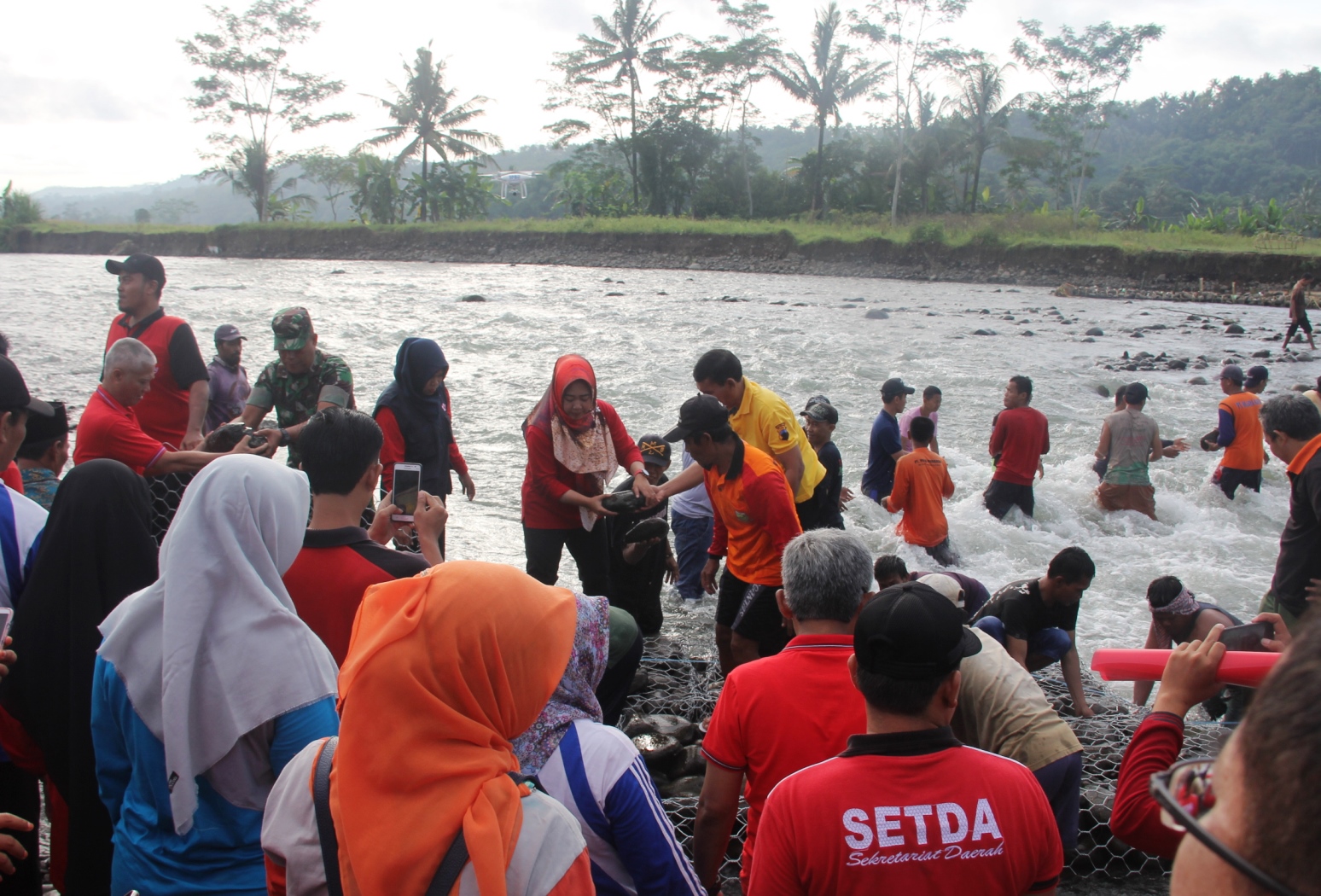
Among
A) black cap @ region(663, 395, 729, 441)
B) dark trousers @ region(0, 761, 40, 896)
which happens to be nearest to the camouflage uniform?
black cap @ region(663, 395, 729, 441)

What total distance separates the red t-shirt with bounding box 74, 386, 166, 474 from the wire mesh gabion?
238 centimetres

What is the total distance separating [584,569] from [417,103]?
40.1 m

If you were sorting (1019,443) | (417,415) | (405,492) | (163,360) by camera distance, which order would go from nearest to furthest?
(405,492), (417,415), (163,360), (1019,443)

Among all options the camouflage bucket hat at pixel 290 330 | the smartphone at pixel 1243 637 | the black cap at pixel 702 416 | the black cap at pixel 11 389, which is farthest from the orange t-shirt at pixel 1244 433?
the black cap at pixel 11 389

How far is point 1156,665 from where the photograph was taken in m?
1.71

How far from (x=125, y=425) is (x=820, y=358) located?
1485 centimetres

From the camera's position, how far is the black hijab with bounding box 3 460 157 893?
2141 mm

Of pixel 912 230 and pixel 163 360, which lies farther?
pixel 912 230

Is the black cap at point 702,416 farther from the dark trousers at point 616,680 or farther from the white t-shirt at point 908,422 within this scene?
the white t-shirt at point 908,422

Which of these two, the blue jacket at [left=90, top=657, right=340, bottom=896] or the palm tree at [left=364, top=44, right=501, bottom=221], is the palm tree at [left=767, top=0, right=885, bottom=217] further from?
the blue jacket at [left=90, top=657, right=340, bottom=896]

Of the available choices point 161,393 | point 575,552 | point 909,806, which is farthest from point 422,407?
point 909,806

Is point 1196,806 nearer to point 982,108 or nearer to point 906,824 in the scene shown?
point 906,824

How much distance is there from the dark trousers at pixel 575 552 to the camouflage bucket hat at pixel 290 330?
151 cm

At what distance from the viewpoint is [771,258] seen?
3497cm
